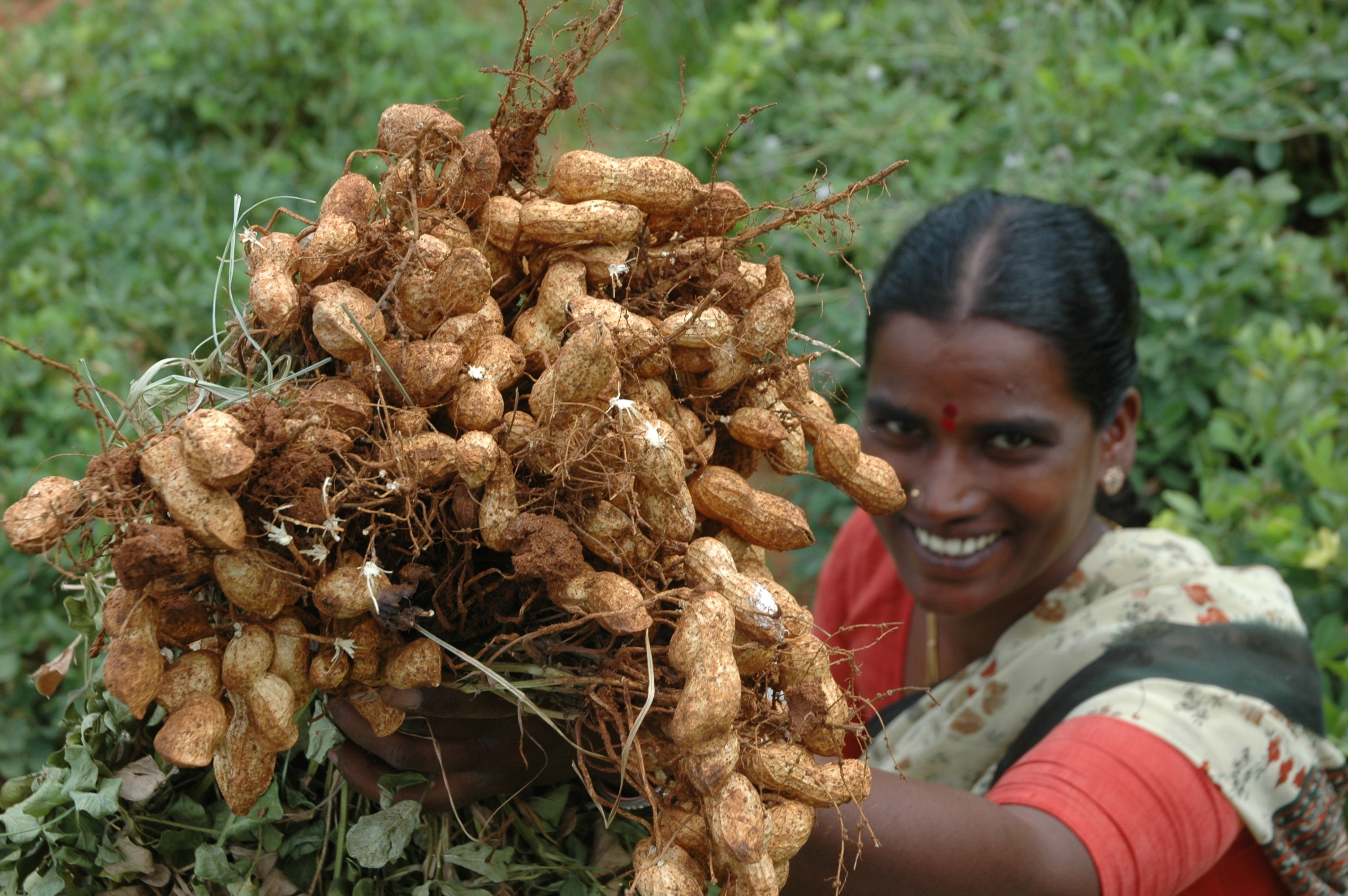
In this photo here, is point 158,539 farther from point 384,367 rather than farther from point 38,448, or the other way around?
point 38,448

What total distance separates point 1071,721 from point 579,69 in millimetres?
1214

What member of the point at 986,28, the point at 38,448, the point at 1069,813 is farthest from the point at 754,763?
the point at 986,28

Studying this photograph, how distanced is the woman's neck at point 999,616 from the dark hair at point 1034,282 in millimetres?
275

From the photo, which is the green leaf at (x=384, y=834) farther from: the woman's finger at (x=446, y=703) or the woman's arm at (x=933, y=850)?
the woman's arm at (x=933, y=850)

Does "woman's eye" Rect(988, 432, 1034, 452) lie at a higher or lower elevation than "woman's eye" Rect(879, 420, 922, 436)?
higher

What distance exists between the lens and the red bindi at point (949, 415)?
75.7 inches

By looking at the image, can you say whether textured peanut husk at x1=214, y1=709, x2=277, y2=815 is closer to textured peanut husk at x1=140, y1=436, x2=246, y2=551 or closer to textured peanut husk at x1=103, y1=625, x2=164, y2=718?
textured peanut husk at x1=103, y1=625, x2=164, y2=718

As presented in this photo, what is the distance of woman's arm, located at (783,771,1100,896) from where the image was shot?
1.27 metres

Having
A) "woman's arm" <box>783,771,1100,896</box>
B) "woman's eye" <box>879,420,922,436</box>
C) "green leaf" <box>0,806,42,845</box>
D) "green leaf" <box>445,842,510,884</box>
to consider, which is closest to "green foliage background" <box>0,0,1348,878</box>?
"woman's eye" <box>879,420,922,436</box>

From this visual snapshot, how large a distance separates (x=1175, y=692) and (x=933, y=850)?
56 cm

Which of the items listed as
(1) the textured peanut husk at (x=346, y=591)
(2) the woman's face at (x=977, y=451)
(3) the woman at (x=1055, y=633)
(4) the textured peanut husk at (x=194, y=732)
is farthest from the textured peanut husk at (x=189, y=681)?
(2) the woman's face at (x=977, y=451)

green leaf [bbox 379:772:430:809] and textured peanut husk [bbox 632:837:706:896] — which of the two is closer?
textured peanut husk [bbox 632:837:706:896]

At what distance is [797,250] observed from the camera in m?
3.99

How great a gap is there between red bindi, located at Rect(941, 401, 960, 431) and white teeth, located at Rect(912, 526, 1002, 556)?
0.73 feet
